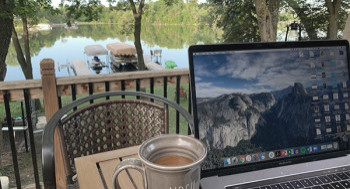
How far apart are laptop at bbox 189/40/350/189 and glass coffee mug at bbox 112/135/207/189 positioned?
0.62 ft

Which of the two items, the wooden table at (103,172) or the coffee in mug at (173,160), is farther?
the wooden table at (103,172)

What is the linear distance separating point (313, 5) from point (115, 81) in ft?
40.3

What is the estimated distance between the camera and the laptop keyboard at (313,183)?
721 mm

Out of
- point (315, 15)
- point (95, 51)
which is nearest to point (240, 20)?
point (315, 15)

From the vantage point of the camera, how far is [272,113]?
0.76 meters

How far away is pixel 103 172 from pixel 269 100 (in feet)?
1.88

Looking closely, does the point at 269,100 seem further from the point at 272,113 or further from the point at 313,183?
the point at 313,183

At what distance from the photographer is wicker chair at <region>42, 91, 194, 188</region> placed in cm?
113

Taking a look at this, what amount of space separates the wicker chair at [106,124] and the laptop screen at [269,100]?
34 centimetres

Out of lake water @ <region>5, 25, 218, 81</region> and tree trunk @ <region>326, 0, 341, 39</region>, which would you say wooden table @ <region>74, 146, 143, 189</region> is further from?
lake water @ <region>5, 25, 218, 81</region>

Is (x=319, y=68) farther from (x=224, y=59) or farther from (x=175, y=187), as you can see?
(x=175, y=187)

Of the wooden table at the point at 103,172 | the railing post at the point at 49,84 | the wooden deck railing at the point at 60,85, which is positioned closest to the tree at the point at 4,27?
the wooden deck railing at the point at 60,85

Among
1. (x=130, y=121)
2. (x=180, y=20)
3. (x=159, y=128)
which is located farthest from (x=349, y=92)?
(x=180, y=20)

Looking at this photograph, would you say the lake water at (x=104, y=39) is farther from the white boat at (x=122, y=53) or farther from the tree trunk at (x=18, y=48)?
the tree trunk at (x=18, y=48)
